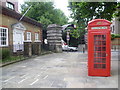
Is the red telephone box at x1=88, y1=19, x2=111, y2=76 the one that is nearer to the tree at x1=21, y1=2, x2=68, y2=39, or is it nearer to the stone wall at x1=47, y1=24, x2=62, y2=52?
the stone wall at x1=47, y1=24, x2=62, y2=52

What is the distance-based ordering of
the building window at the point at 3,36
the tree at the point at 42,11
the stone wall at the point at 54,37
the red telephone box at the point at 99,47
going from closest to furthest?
1. the red telephone box at the point at 99,47
2. the building window at the point at 3,36
3. the stone wall at the point at 54,37
4. the tree at the point at 42,11

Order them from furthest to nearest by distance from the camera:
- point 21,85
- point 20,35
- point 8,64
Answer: point 20,35
point 8,64
point 21,85

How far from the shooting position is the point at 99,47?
666 cm

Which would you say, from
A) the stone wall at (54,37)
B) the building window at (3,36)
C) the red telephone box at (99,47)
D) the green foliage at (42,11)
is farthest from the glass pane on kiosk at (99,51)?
the green foliage at (42,11)

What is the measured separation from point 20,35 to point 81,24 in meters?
12.3

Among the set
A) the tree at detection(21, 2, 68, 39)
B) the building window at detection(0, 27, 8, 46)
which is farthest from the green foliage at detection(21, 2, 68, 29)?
the building window at detection(0, 27, 8, 46)

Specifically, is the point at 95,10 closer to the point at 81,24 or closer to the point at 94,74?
the point at 94,74

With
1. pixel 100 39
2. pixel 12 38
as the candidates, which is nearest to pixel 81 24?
pixel 12 38

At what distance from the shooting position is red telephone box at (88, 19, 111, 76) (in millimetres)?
6531

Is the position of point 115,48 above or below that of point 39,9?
below

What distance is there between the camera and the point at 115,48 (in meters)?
21.9

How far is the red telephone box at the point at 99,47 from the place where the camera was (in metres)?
6.53

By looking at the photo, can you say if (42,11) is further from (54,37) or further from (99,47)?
(99,47)

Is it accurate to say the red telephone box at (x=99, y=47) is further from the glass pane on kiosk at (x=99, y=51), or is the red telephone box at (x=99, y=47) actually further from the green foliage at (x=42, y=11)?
the green foliage at (x=42, y=11)
